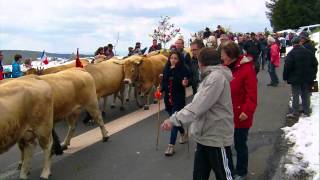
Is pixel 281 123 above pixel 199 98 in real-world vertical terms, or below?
below

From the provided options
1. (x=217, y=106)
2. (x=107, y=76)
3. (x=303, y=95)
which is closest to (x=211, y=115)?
(x=217, y=106)

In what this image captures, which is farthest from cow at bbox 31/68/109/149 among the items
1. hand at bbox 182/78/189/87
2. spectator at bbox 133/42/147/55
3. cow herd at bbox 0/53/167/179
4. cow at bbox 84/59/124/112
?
spectator at bbox 133/42/147/55

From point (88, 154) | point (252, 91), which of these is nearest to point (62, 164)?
point (88, 154)

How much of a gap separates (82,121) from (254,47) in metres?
8.94

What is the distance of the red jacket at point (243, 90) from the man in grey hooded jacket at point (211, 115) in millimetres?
936

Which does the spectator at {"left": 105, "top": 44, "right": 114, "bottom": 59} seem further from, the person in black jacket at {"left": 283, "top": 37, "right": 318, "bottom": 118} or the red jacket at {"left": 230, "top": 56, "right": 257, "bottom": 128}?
the red jacket at {"left": 230, "top": 56, "right": 257, "bottom": 128}

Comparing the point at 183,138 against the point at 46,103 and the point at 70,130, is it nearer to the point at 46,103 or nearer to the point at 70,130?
the point at 70,130

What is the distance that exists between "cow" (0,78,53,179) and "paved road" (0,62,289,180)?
1.54 ft

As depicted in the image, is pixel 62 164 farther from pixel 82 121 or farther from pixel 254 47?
pixel 254 47

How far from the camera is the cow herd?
281 inches

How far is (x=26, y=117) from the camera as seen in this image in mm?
7391

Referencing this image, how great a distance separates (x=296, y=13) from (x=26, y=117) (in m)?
73.2

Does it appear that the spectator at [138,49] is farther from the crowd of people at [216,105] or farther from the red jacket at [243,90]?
the red jacket at [243,90]

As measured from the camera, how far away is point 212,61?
18.7ft
